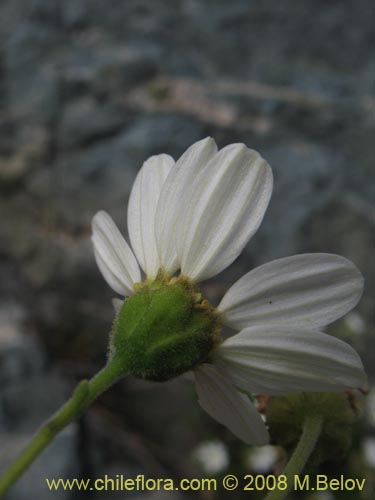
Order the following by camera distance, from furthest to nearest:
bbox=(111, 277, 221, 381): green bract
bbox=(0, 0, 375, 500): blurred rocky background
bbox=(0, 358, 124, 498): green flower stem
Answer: bbox=(0, 0, 375, 500): blurred rocky background < bbox=(111, 277, 221, 381): green bract < bbox=(0, 358, 124, 498): green flower stem

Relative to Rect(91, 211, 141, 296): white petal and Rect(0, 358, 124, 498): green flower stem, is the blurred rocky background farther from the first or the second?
Rect(0, 358, 124, 498): green flower stem

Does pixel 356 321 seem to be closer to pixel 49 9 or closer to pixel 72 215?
pixel 72 215

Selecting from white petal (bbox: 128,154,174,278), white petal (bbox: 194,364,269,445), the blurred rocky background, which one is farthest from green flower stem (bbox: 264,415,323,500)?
the blurred rocky background

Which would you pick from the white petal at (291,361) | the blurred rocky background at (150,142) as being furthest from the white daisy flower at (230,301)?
the blurred rocky background at (150,142)

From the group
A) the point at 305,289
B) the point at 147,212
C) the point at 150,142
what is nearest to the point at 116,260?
the point at 147,212

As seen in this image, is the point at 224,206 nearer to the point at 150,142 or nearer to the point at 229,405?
the point at 229,405

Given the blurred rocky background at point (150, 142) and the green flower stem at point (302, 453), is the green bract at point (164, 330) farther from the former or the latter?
the blurred rocky background at point (150, 142)

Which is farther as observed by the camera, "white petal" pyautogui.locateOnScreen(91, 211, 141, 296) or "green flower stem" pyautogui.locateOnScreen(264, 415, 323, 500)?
"white petal" pyautogui.locateOnScreen(91, 211, 141, 296)
